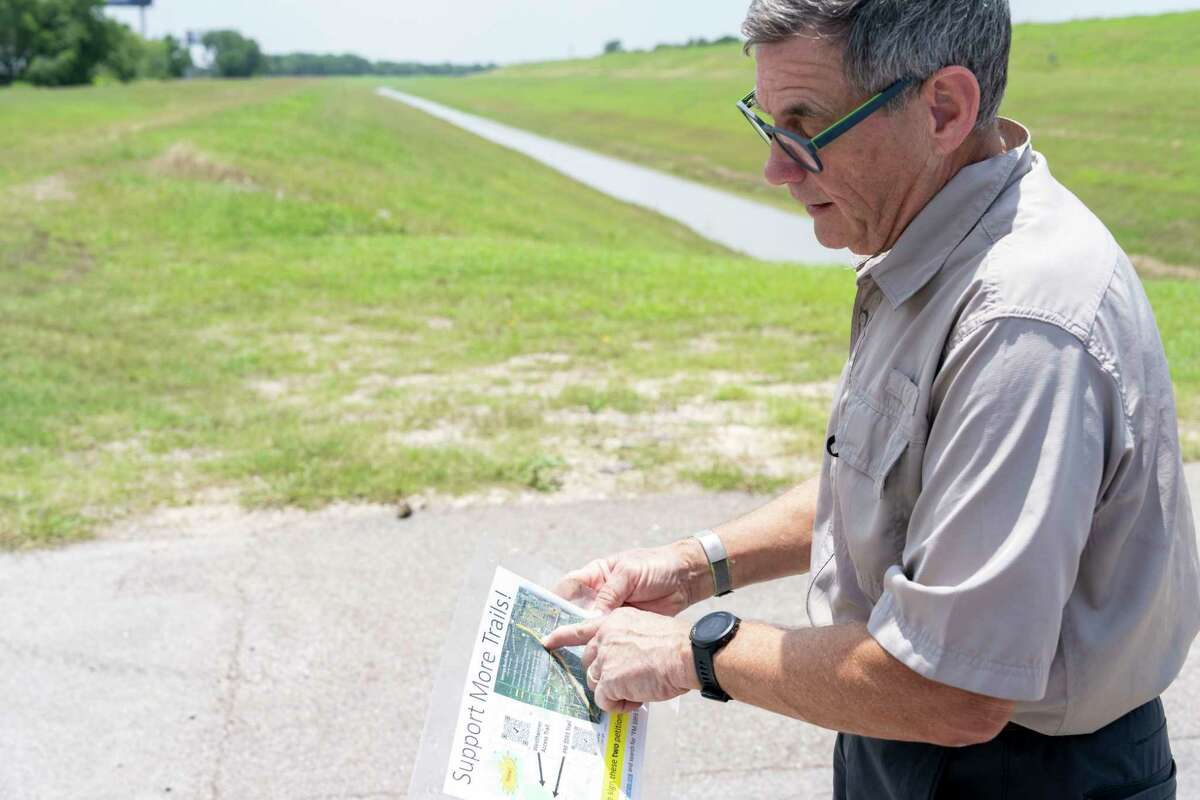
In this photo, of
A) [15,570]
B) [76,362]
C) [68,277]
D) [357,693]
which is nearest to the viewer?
[357,693]

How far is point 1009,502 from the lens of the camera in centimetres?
133

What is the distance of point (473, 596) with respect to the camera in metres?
1.96

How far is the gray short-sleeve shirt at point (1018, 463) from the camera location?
1.34m

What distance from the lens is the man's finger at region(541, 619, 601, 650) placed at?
196 cm

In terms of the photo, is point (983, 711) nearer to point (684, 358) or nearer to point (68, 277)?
point (684, 358)

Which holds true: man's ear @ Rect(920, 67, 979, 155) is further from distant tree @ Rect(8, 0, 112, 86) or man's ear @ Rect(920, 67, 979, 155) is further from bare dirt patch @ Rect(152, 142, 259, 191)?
distant tree @ Rect(8, 0, 112, 86)

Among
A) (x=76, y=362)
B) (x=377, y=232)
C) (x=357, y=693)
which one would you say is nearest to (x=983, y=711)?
(x=357, y=693)

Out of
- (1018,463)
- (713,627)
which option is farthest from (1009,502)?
(713,627)

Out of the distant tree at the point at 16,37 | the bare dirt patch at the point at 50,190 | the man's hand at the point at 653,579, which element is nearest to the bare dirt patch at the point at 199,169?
the bare dirt patch at the point at 50,190

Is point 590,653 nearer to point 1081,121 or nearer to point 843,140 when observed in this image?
point 843,140

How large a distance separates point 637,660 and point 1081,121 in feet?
121

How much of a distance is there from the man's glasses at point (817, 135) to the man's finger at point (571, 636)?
0.82 metres

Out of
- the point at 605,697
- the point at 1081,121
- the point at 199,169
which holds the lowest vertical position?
the point at 199,169

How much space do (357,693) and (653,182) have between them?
34.7 metres
